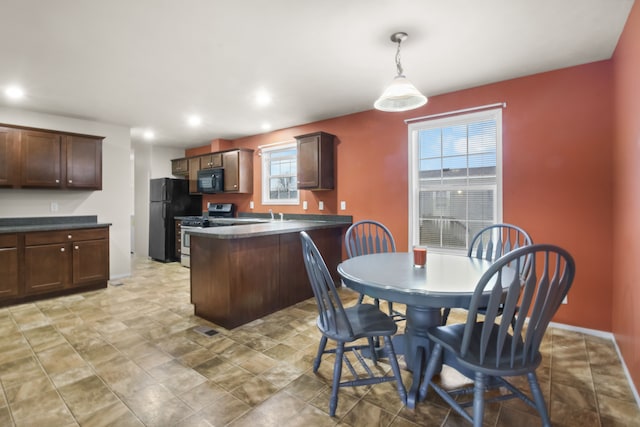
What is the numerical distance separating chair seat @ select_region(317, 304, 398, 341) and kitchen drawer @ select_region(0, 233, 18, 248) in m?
3.83

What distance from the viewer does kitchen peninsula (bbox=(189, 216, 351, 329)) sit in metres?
2.84

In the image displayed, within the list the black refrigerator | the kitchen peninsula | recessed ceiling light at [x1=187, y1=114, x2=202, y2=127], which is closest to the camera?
the kitchen peninsula

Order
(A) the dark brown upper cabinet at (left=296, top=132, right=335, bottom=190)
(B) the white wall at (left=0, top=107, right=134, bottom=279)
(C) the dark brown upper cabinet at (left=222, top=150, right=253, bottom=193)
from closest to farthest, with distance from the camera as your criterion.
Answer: (B) the white wall at (left=0, top=107, right=134, bottom=279), (A) the dark brown upper cabinet at (left=296, top=132, right=335, bottom=190), (C) the dark brown upper cabinet at (left=222, top=150, right=253, bottom=193)

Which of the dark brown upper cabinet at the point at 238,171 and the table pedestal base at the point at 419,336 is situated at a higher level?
the dark brown upper cabinet at the point at 238,171

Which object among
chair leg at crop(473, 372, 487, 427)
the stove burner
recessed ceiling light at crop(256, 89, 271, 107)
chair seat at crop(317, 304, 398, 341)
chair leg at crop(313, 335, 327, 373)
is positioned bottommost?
chair leg at crop(313, 335, 327, 373)

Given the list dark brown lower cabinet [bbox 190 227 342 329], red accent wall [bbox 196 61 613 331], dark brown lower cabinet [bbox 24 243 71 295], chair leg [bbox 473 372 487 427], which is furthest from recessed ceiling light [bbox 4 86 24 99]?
chair leg [bbox 473 372 487 427]

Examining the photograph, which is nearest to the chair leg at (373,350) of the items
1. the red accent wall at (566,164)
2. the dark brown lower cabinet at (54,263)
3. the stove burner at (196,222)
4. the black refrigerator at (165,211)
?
the red accent wall at (566,164)

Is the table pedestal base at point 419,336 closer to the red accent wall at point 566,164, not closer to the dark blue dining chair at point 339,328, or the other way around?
the dark blue dining chair at point 339,328

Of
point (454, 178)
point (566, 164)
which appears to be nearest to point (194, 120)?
point (454, 178)

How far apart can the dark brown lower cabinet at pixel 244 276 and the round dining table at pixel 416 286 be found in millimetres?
1200

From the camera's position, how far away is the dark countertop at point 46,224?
361cm

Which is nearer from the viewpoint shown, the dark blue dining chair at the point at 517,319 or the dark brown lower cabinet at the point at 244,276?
the dark blue dining chair at the point at 517,319

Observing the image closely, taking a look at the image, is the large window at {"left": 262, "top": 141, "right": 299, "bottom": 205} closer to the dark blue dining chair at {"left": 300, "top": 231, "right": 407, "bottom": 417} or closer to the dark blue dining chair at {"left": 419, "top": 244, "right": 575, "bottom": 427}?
the dark blue dining chair at {"left": 300, "top": 231, "right": 407, "bottom": 417}

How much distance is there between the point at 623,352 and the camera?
7.25 ft
